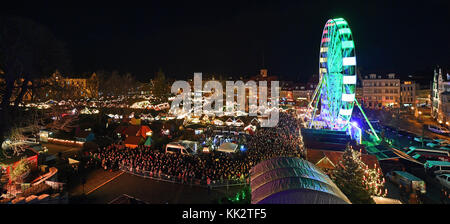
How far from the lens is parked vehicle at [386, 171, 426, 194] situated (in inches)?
417

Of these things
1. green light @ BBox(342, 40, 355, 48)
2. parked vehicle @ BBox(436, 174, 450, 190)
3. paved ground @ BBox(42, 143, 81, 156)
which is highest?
green light @ BBox(342, 40, 355, 48)

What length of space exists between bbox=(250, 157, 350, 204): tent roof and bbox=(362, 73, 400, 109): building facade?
→ 50.9 meters

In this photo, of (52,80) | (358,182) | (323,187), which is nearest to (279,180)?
(323,187)

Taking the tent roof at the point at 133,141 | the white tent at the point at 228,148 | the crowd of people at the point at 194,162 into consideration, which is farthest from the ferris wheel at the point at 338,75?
the tent roof at the point at 133,141

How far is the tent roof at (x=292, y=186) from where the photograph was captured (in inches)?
215

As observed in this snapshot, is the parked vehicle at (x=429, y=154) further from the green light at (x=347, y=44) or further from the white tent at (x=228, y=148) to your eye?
the white tent at (x=228, y=148)

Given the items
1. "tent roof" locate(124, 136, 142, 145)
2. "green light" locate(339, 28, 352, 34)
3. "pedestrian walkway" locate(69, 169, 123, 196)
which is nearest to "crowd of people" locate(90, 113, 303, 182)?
"pedestrian walkway" locate(69, 169, 123, 196)

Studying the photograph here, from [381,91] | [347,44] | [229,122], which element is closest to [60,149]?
[229,122]

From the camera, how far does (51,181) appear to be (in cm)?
950

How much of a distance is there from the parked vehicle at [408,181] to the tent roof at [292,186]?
289 inches

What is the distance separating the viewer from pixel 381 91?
1913 inches

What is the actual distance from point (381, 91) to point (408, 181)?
4652 centimetres

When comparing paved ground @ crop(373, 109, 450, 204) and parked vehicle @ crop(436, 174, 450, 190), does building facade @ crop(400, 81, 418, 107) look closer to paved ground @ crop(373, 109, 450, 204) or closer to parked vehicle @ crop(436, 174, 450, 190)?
paved ground @ crop(373, 109, 450, 204)
